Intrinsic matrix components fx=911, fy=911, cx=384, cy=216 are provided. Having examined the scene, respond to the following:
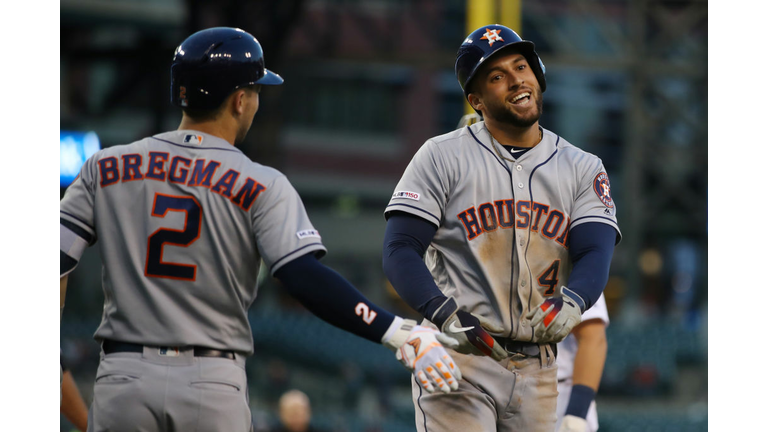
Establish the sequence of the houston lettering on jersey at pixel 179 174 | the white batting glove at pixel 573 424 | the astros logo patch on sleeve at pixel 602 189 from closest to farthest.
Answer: the houston lettering on jersey at pixel 179 174
the astros logo patch on sleeve at pixel 602 189
the white batting glove at pixel 573 424

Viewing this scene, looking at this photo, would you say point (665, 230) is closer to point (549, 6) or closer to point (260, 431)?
point (549, 6)

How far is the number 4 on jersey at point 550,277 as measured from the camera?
371 centimetres

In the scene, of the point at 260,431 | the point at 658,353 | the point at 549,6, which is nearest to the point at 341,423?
the point at 260,431

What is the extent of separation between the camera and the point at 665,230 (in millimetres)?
27938

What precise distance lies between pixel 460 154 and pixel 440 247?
396mm

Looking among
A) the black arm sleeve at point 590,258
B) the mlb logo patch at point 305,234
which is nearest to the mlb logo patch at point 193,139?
the mlb logo patch at point 305,234

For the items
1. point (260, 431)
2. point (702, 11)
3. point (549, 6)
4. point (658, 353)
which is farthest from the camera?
point (549, 6)

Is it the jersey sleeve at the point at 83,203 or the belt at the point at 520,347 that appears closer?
the jersey sleeve at the point at 83,203

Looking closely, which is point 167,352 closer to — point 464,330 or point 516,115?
point 464,330

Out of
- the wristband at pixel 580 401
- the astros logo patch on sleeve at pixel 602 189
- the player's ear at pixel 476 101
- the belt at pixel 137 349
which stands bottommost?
the wristband at pixel 580 401

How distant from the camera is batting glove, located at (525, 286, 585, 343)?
136 inches

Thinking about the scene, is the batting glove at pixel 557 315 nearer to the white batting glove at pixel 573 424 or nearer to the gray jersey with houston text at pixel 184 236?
the white batting glove at pixel 573 424

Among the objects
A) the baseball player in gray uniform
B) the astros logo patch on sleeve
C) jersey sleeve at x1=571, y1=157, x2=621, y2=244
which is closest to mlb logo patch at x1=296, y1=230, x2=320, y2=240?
jersey sleeve at x1=571, y1=157, x2=621, y2=244

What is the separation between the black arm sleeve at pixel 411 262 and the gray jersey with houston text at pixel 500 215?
0.17 ft
